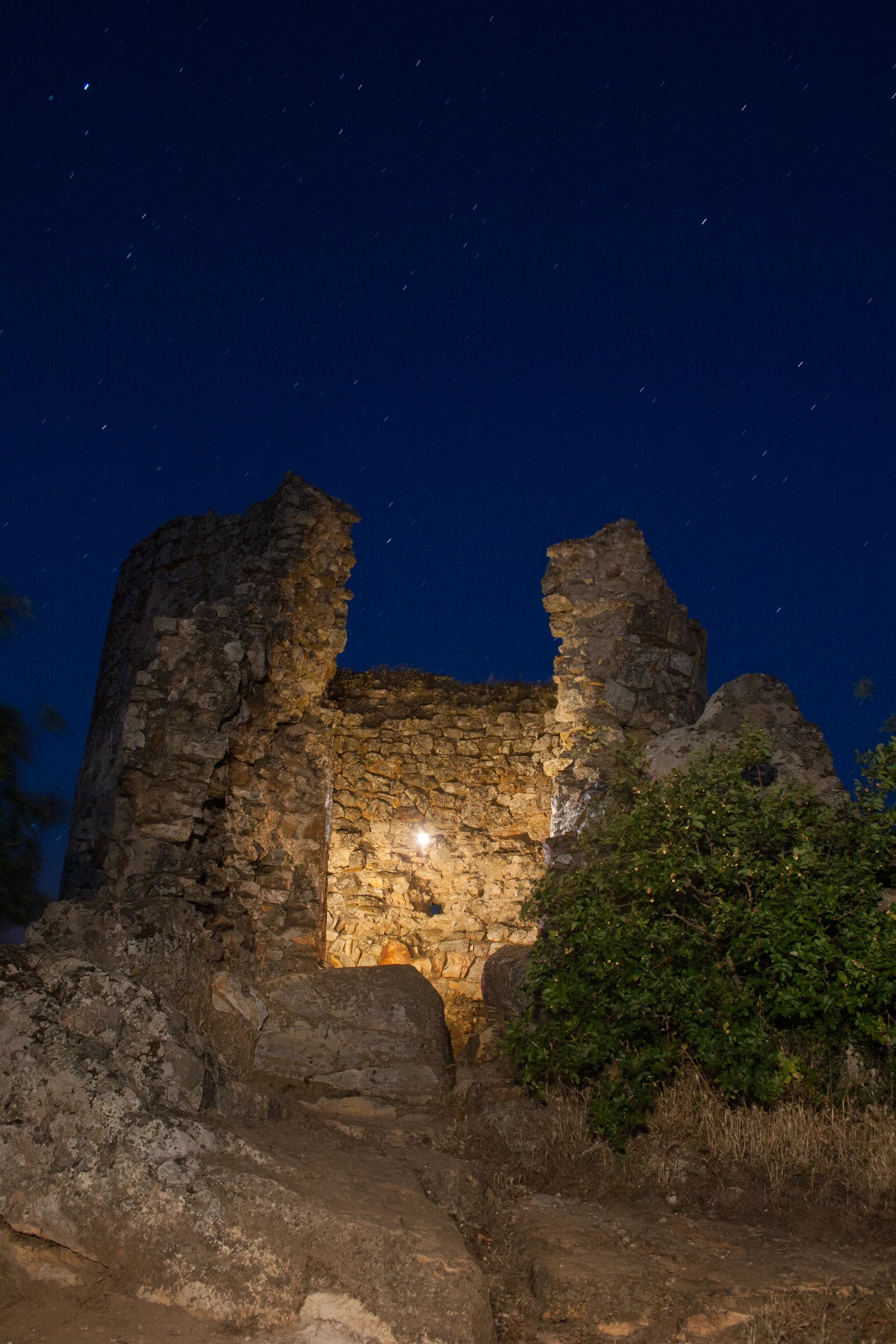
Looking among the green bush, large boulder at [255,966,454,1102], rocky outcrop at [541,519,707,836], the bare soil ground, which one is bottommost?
the bare soil ground

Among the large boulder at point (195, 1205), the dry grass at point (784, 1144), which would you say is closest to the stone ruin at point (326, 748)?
the dry grass at point (784, 1144)

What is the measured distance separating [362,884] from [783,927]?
6.52 meters

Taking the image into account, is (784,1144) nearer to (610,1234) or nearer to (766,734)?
(610,1234)

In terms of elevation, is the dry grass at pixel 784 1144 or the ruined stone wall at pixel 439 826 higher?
the ruined stone wall at pixel 439 826

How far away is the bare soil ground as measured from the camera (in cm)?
294

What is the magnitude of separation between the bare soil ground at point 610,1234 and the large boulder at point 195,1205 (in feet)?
0.30

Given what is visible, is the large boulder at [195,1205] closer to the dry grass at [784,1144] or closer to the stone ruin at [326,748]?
the dry grass at [784,1144]

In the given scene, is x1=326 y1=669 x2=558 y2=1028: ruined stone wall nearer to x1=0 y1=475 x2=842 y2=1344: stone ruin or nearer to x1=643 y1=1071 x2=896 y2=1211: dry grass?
x1=0 y1=475 x2=842 y2=1344: stone ruin

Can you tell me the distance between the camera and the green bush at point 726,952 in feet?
14.5

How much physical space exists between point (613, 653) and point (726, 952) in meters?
3.69

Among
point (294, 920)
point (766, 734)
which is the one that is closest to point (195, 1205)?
point (294, 920)

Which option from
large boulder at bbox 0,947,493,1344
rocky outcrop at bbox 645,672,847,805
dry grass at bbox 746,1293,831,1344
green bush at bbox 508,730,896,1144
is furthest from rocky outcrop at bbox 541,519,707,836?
dry grass at bbox 746,1293,831,1344

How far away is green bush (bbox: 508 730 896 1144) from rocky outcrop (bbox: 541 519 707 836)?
7.51ft

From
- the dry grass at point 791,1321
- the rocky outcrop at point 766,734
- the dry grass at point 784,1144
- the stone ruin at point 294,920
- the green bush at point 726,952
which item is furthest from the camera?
the rocky outcrop at point 766,734
